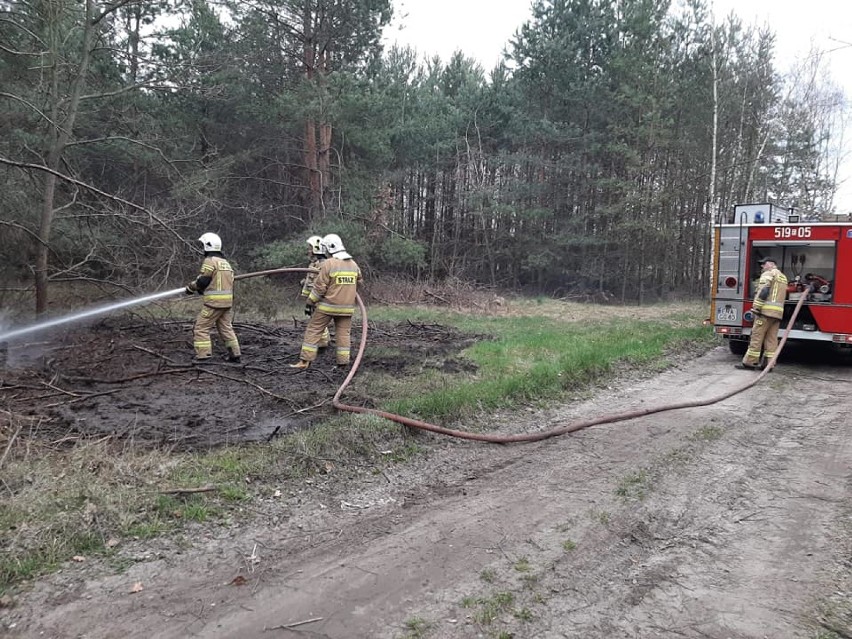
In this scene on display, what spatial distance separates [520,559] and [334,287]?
5.43 metres

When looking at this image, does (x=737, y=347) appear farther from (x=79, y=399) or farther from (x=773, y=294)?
(x=79, y=399)

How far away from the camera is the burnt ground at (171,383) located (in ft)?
18.5

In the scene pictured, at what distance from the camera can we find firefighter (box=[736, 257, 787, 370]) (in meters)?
8.96

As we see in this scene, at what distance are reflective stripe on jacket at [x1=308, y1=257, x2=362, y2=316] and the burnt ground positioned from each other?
3.00 ft

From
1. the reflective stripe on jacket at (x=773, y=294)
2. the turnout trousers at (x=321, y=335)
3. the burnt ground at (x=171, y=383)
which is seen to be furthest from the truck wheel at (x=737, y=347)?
the turnout trousers at (x=321, y=335)

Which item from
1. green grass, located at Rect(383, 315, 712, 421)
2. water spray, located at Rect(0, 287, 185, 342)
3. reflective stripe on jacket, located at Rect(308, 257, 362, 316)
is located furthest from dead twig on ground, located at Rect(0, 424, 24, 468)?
water spray, located at Rect(0, 287, 185, 342)

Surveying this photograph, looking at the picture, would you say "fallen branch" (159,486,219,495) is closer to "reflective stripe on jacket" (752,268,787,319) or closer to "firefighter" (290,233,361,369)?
"firefighter" (290,233,361,369)

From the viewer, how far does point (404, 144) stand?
24.4 meters

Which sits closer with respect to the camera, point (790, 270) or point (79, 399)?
point (79, 399)

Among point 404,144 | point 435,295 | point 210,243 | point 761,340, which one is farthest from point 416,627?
point 404,144

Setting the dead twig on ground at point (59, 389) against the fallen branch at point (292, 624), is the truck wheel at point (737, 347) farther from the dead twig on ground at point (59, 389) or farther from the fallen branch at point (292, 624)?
the dead twig on ground at point (59, 389)

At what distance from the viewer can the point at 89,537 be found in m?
3.50

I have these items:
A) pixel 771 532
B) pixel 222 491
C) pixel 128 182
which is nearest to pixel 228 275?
pixel 222 491

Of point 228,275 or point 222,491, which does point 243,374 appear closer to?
point 228,275
